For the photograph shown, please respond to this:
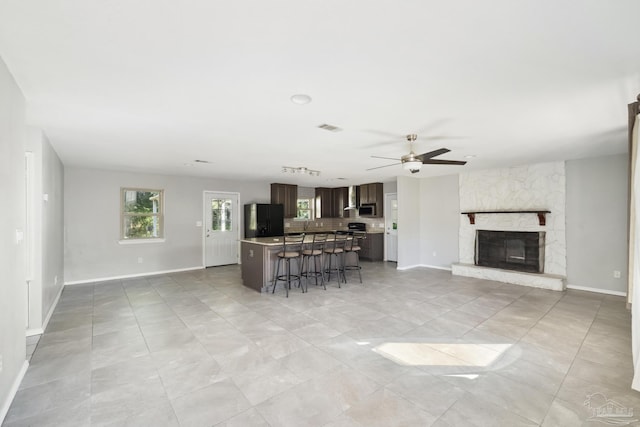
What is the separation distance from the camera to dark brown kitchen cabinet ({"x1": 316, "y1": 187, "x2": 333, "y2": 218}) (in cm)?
983

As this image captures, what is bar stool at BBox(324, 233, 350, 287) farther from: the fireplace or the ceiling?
the fireplace

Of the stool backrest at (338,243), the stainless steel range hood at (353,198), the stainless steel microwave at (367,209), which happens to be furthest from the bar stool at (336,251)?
the stainless steel range hood at (353,198)

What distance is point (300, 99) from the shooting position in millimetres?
2539

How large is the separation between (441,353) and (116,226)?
265 inches

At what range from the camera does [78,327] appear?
363 cm

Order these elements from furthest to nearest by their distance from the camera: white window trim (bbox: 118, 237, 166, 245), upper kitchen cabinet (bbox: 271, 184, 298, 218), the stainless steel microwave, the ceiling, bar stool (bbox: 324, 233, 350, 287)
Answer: the stainless steel microwave → upper kitchen cabinet (bbox: 271, 184, 298, 218) → white window trim (bbox: 118, 237, 166, 245) → bar stool (bbox: 324, 233, 350, 287) → the ceiling

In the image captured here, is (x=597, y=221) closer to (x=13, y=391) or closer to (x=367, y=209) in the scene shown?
(x=367, y=209)

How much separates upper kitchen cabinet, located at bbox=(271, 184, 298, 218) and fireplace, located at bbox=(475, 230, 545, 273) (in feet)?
16.4

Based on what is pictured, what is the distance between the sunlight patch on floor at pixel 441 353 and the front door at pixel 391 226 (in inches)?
216

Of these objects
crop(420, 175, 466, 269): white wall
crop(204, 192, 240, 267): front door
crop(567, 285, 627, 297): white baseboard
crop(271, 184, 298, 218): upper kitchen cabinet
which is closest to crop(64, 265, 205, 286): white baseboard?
crop(204, 192, 240, 267): front door

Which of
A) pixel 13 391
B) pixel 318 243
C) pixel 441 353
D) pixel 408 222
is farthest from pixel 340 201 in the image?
pixel 13 391

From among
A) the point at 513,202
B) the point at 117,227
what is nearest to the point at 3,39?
the point at 117,227

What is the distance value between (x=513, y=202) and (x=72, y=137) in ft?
25.5

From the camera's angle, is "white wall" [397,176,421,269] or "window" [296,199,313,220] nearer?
"white wall" [397,176,421,269]
